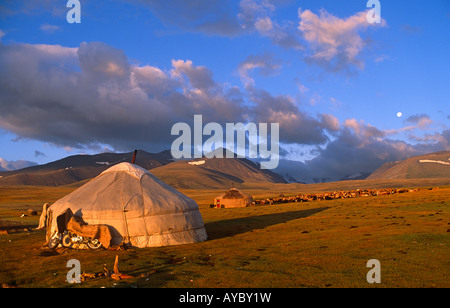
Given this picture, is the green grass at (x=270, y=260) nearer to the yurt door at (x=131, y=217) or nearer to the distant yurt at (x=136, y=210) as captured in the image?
the distant yurt at (x=136, y=210)

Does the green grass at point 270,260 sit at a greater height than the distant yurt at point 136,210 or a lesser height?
lesser

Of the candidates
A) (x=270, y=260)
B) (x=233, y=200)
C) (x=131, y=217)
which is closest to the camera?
(x=270, y=260)

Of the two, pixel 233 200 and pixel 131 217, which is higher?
pixel 233 200

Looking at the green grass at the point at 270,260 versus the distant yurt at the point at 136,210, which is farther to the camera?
the distant yurt at the point at 136,210

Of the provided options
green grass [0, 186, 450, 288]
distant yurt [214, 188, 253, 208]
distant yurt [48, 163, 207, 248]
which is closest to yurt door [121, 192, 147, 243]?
distant yurt [48, 163, 207, 248]

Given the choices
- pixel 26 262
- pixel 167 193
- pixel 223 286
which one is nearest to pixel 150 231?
pixel 167 193

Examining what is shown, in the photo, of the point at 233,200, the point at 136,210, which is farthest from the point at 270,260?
the point at 233,200

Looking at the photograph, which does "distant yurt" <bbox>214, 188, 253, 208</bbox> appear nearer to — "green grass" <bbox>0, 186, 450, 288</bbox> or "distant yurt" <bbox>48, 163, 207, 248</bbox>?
"green grass" <bbox>0, 186, 450, 288</bbox>

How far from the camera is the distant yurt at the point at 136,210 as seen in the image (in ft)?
54.2

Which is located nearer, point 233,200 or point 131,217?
point 131,217

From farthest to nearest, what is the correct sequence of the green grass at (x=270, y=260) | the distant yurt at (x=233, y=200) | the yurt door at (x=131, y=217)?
the distant yurt at (x=233, y=200) < the yurt door at (x=131, y=217) < the green grass at (x=270, y=260)

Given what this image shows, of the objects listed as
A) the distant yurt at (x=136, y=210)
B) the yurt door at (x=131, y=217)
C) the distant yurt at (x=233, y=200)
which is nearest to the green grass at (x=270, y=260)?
the distant yurt at (x=136, y=210)

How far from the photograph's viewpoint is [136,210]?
54.9ft

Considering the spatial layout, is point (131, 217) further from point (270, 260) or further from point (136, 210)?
point (270, 260)
